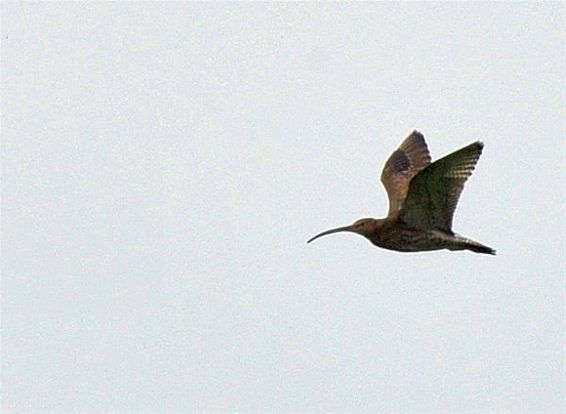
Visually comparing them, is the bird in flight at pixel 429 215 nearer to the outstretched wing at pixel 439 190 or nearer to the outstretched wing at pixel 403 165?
the outstretched wing at pixel 439 190

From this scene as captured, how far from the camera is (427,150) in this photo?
21.3 m

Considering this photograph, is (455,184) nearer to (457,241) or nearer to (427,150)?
(457,241)

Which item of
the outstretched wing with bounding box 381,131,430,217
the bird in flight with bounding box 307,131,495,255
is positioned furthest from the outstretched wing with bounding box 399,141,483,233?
the outstretched wing with bounding box 381,131,430,217

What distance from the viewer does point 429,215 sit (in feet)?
57.8

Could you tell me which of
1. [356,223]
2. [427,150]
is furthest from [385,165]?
[356,223]

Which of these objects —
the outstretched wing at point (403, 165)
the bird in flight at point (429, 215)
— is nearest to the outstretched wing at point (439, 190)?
the bird in flight at point (429, 215)

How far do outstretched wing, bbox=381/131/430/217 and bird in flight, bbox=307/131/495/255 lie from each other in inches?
36.1

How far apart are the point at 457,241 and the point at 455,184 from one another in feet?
2.40

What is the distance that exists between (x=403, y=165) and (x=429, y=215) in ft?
10.5

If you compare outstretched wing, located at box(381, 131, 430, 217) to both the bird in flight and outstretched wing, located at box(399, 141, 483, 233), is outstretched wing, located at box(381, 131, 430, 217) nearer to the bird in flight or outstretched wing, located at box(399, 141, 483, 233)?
the bird in flight

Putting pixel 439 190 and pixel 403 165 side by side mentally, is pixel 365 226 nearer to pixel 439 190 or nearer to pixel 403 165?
pixel 439 190

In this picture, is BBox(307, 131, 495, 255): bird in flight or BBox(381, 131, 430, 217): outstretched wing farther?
BBox(381, 131, 430, 217): outstretched wing

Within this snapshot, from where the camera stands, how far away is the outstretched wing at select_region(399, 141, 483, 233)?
17.0 metres

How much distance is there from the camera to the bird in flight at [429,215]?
56.0ft
